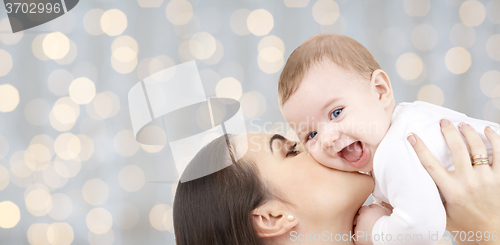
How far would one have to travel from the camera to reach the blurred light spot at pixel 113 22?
1.97m

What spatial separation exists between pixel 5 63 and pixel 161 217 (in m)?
1.17

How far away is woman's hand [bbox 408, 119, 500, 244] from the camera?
2.88 ft

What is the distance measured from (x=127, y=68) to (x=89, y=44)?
24cm

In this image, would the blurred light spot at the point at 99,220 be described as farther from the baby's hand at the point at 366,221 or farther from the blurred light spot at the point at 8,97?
the baby's hand at the point at 366,221

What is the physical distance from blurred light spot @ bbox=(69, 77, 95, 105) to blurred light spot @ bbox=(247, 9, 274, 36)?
3.05 feet

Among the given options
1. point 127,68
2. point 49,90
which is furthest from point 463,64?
point 49,90

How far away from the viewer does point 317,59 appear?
979 mm

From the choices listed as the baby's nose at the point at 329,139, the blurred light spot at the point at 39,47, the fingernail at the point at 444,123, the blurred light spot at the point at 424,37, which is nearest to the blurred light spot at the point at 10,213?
the blurred light spot at the point at 39,47

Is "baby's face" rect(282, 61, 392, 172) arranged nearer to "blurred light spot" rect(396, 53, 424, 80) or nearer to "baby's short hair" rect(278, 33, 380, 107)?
"baby's short hair" rect(278, 33, 380, 107)

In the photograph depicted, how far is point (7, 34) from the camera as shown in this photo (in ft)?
6.32

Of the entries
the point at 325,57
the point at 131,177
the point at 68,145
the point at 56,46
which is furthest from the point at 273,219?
the point at 56,46

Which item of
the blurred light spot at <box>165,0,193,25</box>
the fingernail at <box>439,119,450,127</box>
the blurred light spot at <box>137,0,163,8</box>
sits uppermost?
the blurred light spot at <box>137,0,163,8</box>

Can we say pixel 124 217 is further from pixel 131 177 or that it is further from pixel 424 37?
pixel 424 37

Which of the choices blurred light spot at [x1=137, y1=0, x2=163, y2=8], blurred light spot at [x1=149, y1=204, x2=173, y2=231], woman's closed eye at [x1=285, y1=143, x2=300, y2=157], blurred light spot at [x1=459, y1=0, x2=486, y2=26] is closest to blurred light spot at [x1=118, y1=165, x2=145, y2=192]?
blurred light spot at [x1=149, y1=204, x2=173, y2=231]
